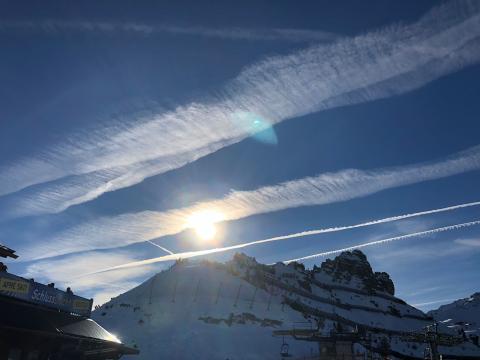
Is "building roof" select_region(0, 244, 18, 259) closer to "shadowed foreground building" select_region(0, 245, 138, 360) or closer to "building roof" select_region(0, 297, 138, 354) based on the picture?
"shadowed foreground building" select_region(0, 245, 138, 360)

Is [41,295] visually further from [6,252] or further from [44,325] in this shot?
[6,252]

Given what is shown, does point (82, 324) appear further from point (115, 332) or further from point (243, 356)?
point (115, 332)

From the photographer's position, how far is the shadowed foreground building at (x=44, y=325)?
2230 centimetres

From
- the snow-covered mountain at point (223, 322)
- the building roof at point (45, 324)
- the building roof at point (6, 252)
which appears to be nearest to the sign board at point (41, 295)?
the building roof at point (45, 324)

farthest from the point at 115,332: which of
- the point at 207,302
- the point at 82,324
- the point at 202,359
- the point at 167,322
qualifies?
the point at 82,324

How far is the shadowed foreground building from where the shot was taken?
2230cm

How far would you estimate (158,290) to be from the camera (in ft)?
372

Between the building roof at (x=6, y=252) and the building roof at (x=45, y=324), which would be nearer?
the building roof at (x=45, y=324)

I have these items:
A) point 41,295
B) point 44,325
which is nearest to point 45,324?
point 44,325

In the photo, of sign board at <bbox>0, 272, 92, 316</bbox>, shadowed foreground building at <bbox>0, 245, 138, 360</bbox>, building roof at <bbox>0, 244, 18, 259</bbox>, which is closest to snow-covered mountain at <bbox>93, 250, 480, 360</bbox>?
shadowed foreground building at <bbox>0, 245, 138, 360</bbox>

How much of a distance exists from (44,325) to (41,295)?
2.24 metres

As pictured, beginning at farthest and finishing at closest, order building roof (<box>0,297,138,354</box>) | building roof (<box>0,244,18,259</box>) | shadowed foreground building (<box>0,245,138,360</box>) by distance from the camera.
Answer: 1. building roof (<box>0,244,18,259</box>)
2. shadowed foreground building (<box>0,245,138,360</box>)
3. building roof (<box>0,297,138,354</box>)

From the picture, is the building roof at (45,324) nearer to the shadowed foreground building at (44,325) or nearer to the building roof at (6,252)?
the shadowed foreground building at (44,325)

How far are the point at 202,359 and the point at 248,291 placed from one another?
54.2m
